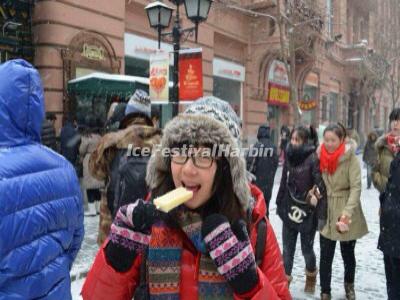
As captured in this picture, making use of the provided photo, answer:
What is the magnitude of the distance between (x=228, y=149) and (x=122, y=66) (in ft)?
33.7

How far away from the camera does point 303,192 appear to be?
4.89 meters

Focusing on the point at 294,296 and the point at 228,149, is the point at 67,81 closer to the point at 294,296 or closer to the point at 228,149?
the point at 294,296

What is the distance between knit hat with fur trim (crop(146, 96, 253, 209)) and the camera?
5.92 ft

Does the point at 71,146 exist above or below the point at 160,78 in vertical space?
below

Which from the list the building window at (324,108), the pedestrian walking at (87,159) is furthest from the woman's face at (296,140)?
the building window at (324,108)

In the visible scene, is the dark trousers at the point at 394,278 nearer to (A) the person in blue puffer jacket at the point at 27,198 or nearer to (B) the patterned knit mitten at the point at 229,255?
(B) the patterned knit mitten at the point at 229,255

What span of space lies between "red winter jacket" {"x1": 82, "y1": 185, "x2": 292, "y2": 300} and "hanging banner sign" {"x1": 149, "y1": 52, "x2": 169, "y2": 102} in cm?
611

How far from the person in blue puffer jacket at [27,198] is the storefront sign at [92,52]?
348 inches

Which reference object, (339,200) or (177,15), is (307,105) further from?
(339,200)

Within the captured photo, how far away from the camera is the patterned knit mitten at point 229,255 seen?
159 cm

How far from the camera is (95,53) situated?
1082 centimetres

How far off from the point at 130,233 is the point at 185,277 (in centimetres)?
32

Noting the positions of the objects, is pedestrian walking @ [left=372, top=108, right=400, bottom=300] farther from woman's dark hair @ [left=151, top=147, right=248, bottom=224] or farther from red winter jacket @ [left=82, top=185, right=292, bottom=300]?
woman's dark hair @ [left=151, top=147, right=248, bottom=224]

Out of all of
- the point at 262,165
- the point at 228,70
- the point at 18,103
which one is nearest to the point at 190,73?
the point at 262,165
